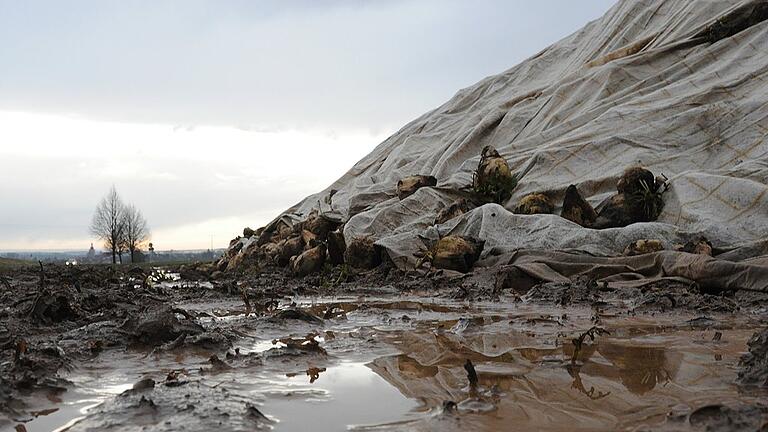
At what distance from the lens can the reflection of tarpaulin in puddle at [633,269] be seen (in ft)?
14.4

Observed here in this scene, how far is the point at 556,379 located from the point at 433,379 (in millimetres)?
415

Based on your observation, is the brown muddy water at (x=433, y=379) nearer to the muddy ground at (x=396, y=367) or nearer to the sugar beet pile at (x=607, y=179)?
the muddy ground at (x=396, y=367)

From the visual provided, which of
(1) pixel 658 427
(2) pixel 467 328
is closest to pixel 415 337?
(2) pixel 467 328

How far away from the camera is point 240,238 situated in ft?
48.2

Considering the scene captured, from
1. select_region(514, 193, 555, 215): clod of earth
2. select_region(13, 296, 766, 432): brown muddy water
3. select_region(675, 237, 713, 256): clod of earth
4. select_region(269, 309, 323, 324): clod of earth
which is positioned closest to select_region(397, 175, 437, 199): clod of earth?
select_region(514, 193, 555, 215): clod of earth

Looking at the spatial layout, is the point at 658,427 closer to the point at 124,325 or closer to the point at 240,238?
the point at 124,325

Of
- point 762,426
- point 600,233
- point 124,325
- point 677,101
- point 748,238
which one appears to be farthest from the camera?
point 677,101

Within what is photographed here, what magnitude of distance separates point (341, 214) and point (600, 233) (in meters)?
5.21

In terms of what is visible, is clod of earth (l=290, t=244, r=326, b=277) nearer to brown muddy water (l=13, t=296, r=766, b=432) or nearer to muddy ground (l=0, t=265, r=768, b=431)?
muddy ground (l=0, t=265, r=768, b=431)

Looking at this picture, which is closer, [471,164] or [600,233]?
[600,233]

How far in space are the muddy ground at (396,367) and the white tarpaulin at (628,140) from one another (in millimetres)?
2220

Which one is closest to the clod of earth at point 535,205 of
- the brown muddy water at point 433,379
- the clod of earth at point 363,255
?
the clod of earth at point 363,255

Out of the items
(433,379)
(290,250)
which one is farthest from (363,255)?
(433,379)

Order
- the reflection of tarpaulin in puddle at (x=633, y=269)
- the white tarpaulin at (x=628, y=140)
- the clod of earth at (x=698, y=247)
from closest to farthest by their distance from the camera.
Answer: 1. the reflection of tarpaulin in puddle at (x=633, y=269)
2. the clod of earth at (x=698, y=247)
3. the white tarpaulin at (x=628, y=140)
